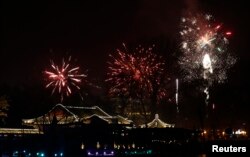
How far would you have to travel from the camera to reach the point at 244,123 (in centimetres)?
5534

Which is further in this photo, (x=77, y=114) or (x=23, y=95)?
(x=23, y=95)

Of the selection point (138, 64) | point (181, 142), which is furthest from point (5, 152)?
point (138, 64)

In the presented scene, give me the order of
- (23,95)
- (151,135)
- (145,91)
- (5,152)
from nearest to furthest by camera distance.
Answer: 1. (5,152)
2. (151,135)
3. (145,91)
4. (23,95)

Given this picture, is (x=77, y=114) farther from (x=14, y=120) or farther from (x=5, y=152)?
(x=5, y=152)

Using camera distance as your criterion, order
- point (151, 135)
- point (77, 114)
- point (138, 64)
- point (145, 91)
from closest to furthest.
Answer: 1. point (151, 135)
2. point (77, 114)
3. point (138, 64)
4. point (145, 91)

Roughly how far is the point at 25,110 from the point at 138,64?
661 inches

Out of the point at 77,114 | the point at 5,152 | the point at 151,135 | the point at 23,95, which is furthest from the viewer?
the point at 23,95

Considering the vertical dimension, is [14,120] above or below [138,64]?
below

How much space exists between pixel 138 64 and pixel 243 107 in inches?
553

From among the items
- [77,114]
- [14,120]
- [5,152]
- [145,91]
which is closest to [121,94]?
[145,91]

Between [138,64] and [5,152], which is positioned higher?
[138,64]

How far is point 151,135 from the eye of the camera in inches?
1164

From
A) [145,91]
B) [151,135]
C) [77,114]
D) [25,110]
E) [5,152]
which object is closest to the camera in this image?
[5,152]

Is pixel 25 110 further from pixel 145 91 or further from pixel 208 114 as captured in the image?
pixel 208 114
